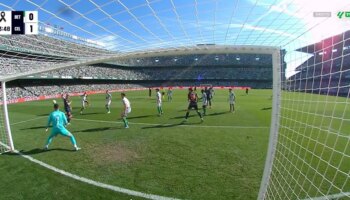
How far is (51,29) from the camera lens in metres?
5.97

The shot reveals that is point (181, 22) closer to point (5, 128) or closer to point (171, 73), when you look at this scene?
point (5, 128)

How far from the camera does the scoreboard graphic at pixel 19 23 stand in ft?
18.6

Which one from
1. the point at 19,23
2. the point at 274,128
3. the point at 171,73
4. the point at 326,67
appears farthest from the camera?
the point at 171,73

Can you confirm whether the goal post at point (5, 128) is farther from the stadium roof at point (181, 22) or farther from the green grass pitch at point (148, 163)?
Result: the stadium roof at point (181, 22)

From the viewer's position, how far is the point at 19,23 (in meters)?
6.20

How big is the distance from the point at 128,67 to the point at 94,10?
2979 inches

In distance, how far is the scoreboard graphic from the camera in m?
5.66

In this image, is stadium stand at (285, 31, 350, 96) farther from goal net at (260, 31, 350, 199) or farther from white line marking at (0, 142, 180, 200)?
white line marking at (0, 142, 180, 200)

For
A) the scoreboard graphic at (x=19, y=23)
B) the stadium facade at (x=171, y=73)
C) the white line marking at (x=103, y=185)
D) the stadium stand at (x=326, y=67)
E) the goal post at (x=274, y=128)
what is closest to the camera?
the stadium stand at (x=326, y=67)

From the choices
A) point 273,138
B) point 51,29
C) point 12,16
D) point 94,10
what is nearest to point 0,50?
point 12,16

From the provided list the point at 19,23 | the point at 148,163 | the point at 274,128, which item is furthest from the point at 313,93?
the point at 19,23

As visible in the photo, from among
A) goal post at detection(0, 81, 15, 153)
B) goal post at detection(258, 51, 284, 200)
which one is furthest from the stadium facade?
goal post at detection(258, 51, 284, 200)

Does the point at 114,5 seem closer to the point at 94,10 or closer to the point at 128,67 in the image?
the point at 94,10

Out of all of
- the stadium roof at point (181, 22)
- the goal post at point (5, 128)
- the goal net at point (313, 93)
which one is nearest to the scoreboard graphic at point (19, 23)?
the stadium roof at point (181, 22)
